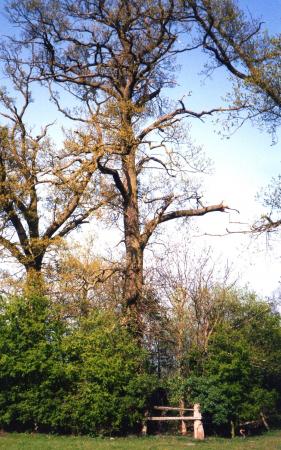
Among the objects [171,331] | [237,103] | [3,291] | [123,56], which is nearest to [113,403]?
[171,331]

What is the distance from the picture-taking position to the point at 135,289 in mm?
19750

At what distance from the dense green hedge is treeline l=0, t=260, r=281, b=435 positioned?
0.10 feet

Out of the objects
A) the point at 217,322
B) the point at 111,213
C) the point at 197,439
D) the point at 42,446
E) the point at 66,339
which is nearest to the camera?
the point at 42,446

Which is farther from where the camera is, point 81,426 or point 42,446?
point 81,426

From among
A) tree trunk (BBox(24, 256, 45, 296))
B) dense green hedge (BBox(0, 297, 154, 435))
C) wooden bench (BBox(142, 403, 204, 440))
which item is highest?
tree trunk (BBox(24, 256, 45, 296))

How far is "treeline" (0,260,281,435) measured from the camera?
16312 mm

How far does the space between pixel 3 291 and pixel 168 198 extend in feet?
23.0

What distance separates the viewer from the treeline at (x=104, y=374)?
53.5 ft

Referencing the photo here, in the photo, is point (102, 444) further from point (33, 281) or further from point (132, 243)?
point (132, 243)

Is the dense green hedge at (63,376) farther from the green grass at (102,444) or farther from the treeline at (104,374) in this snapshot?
the green grass at (102,444)

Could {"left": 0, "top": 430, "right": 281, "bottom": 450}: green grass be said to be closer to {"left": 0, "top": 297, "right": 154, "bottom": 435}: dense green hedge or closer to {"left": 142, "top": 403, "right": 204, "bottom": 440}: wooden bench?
{"left": 142, "top": 403, "right": 204, "bottom": 440}: wooden bench

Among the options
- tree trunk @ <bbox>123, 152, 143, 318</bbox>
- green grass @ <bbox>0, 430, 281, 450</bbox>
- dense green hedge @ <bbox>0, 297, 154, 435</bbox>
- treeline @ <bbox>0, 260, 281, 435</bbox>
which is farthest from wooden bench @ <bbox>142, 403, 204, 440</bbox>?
tree trunk @ <bbox>123, 152, 143, 318</bbox>

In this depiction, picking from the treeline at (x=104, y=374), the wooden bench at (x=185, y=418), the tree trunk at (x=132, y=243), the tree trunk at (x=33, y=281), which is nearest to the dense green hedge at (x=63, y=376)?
the treeline at (x=104, y=374)

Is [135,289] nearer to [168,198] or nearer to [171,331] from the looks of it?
[171,331]
